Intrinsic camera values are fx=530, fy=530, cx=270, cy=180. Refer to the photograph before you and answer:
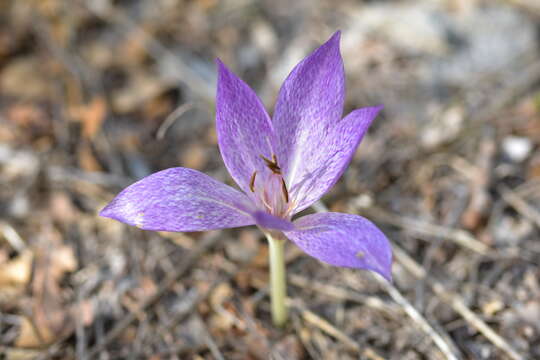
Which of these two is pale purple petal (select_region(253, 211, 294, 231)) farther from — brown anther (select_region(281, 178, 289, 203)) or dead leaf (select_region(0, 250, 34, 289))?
dead leaf (select_region(0, 250, 34, 289))

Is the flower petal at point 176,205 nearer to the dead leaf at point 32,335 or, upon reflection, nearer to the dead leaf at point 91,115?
the dead leaf at point 32,335

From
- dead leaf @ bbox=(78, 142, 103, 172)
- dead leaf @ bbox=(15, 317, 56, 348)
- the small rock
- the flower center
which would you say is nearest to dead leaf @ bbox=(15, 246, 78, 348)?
dead leaf @ bbox=(15, 317, 56, 348)

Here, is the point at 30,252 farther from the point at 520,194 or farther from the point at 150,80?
the point at 520,194

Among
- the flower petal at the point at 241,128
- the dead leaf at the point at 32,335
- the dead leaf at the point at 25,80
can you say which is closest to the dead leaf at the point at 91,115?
the dead leaf at the point at 25,80

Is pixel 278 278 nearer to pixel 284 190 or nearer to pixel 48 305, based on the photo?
pixel 284 190

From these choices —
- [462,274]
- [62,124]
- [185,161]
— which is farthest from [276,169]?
[62,124]
